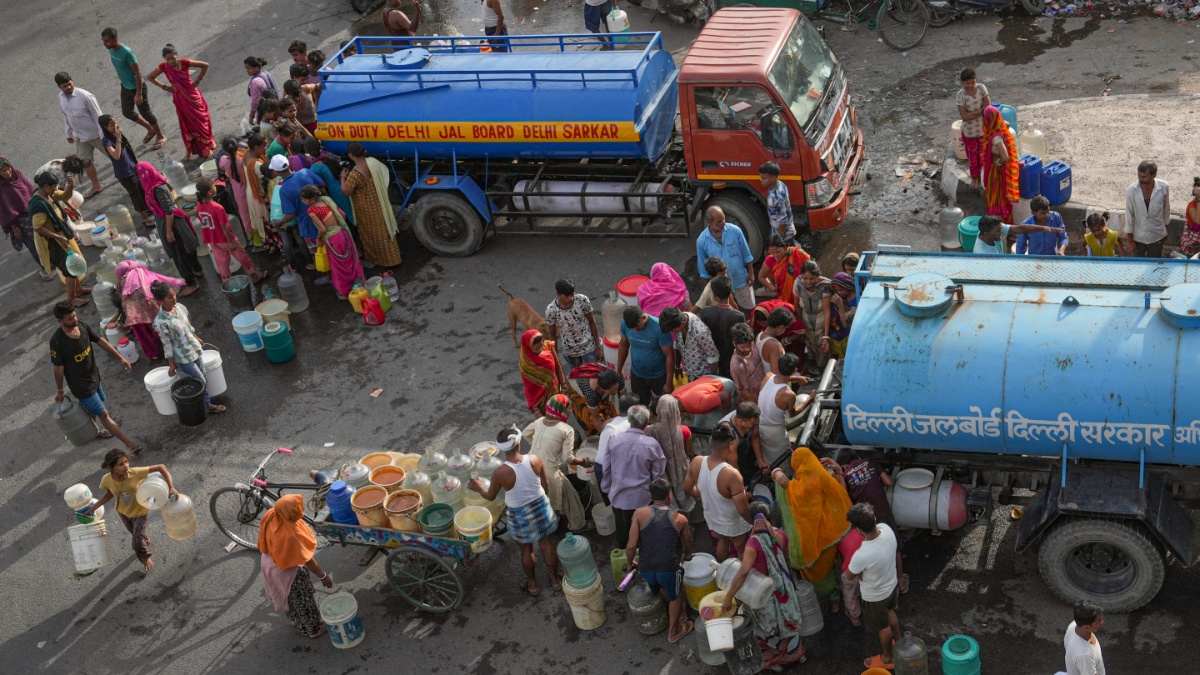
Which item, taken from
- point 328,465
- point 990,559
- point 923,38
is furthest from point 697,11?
point 990,559

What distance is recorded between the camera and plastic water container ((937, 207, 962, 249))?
1152 cm

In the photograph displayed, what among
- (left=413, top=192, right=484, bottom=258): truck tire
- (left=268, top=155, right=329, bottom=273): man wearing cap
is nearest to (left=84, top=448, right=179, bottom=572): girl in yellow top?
(left=268, top=155, right=329, bottom=273): man wearing cap

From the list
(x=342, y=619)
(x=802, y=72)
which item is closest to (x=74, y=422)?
(x=342, y=619)

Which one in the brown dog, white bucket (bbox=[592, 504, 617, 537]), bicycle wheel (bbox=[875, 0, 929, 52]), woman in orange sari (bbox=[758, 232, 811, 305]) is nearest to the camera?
white bucket (bbox=[592, 504, 617, 537])

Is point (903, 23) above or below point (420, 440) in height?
above

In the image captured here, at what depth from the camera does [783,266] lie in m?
10.1

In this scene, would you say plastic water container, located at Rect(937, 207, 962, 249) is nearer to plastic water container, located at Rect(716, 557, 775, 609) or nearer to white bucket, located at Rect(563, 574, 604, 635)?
plastic water container, located at Rect(716, 557, 775, 609)

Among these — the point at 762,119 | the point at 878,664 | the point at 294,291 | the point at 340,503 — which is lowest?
the point at 878,664

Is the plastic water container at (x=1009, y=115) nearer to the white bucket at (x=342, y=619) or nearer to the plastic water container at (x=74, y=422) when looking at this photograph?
the white bucket at (x=342, y=619)

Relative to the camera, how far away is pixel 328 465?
1039 cm

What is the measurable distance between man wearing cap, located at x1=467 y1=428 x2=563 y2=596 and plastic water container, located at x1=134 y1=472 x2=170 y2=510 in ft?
8.44

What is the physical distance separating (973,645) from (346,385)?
6.52 metres

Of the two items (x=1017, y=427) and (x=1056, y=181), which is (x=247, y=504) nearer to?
(x=1017, y=427)

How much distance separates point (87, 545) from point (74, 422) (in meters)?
1.92
